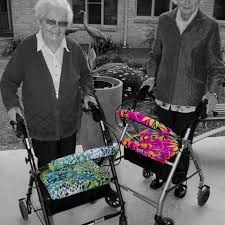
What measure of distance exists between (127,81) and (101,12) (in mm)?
6280

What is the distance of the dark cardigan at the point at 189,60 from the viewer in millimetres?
2553

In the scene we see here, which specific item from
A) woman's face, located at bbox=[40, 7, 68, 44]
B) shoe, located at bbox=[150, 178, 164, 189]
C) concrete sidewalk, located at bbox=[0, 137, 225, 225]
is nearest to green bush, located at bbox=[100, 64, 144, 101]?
concrete sidewalk, located at bbox=[0, 137, 225, 225]

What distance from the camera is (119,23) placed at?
11.2m

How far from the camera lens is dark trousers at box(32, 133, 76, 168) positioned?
2564 millimetres

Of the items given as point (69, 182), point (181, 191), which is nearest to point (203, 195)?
point (181, 191)

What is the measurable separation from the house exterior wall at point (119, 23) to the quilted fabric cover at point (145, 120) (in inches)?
355

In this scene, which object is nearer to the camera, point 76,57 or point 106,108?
point 76,57

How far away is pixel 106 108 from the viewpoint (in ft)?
13.4

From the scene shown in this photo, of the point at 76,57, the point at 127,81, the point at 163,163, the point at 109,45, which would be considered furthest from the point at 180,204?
the point at 109,45

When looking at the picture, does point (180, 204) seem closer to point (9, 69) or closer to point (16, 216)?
point (16, 216)

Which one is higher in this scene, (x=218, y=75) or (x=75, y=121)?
(x=218, y=75)

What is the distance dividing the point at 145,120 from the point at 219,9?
33.3ft

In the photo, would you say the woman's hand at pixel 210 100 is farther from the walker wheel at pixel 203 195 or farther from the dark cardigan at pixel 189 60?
the walker wheel at pixel 203 195

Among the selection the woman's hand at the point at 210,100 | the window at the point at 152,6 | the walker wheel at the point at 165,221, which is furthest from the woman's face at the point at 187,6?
the window at the point at 152,6
